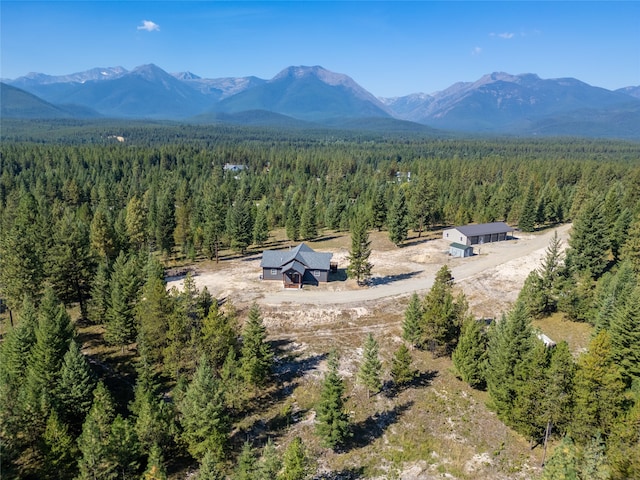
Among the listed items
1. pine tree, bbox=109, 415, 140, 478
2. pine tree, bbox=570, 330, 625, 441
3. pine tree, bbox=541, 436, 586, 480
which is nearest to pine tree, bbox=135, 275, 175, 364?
pine tree, bbox=109, 415, 140, 478

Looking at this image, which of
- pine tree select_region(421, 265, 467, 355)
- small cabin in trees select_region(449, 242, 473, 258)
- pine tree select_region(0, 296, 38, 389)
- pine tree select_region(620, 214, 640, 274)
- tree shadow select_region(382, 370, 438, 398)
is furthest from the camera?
small cabin in trees select_region(449, 242, 473, 258)

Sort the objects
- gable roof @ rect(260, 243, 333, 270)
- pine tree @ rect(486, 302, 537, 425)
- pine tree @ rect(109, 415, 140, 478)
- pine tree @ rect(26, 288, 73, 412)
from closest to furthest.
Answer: pine tree @ rect(109, 415, 140, 478) → pine tree @ rect(26, 288, 73, 412) → pine tree @ rect(486, 302, 537, 425) → gable roof @ rect(260, 243, 333, 270)

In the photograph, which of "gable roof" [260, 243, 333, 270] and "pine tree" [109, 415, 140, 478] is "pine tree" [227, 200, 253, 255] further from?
"pine tree" [109, 415, 140, 478]

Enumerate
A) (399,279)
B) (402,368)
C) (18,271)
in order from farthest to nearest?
1. (399,279)
2. (18,271)
3. (402,368)

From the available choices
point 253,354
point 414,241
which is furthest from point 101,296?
point 414,241

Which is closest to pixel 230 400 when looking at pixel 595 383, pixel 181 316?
pixel 181 316

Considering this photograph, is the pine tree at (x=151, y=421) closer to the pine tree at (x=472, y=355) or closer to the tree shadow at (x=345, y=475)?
the tree shadow at (x=345, y=475)

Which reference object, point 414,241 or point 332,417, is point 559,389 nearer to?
point 332,417
